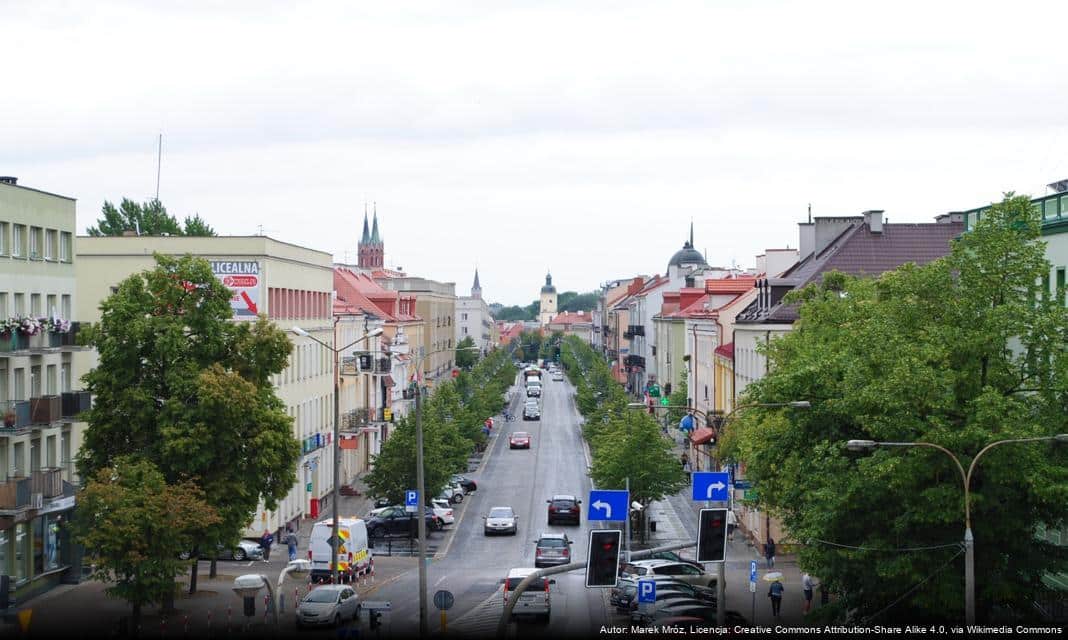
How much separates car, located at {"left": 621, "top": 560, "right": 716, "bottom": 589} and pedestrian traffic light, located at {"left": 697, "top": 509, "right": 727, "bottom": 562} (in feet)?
54.0

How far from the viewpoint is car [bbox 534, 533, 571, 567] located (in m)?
50.1

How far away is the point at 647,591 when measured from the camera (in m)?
37.2

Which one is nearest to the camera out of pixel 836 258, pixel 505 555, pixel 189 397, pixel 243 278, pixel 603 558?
pixel 603 558

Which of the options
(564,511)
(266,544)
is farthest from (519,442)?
(266,544)

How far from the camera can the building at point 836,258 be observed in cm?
5916

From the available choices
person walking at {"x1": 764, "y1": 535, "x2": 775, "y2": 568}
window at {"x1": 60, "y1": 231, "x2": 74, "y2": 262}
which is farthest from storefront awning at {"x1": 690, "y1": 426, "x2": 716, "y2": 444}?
window at {"x1": 60, "y1": 231, "x2": 74, "y2": 262}

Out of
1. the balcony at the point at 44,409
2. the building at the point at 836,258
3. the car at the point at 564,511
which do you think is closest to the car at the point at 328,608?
the balcony at the point at 44,409

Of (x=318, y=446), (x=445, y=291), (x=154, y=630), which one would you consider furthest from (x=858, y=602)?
(x=445, y=291)

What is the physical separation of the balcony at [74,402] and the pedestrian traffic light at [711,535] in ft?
77.5

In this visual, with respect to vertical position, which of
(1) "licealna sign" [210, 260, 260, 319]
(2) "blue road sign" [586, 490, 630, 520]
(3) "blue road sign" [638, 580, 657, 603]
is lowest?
(3) "blue road sign" [638, 580, 657, 603]

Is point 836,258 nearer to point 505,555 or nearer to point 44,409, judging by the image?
point 505,555

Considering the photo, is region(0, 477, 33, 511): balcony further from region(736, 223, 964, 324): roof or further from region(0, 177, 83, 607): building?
region(736, 223, 964, 324): roof

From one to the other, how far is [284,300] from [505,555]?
50.4 ft

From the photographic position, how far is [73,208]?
157ft
